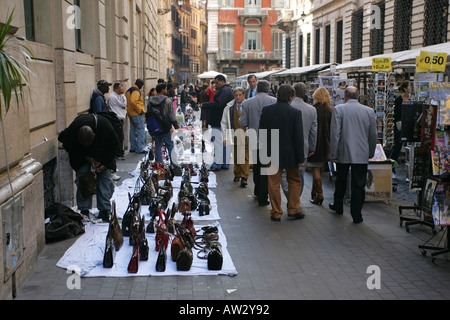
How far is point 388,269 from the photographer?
6.00 meters

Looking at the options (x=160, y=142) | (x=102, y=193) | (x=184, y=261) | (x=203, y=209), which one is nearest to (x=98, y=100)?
(x=160, y=142)

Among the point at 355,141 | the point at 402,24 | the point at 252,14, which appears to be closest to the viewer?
the point at 355,141

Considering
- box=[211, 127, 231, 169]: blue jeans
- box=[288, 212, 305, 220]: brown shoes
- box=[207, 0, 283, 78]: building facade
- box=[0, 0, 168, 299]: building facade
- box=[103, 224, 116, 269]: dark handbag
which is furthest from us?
box=[207, 0, 283, 78]: building facade

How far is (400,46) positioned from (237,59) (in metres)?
43.7

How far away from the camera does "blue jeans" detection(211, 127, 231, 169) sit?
1231 centimetres

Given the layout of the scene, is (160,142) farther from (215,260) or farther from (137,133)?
(215,260)

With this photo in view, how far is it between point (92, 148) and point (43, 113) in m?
0.84

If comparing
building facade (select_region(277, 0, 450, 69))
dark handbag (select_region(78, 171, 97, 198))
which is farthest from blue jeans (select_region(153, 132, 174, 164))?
building facade (select_region(277, 0, 450, 69))

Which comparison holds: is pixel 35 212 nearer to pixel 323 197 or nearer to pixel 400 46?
pixel 323 197

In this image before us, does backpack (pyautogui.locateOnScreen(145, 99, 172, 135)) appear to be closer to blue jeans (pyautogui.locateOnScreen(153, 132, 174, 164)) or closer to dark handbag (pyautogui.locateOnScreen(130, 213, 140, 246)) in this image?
blue jeans (pyautogui.locateOnScreen(153, 132, 174, 164))

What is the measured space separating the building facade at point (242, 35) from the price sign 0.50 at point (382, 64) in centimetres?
5023

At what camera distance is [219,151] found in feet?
40.8

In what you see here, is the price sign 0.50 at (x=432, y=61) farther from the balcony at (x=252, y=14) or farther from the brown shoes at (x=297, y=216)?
the balcony at (x=252, y=14)

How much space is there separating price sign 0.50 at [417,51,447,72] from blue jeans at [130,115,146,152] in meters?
7.65
